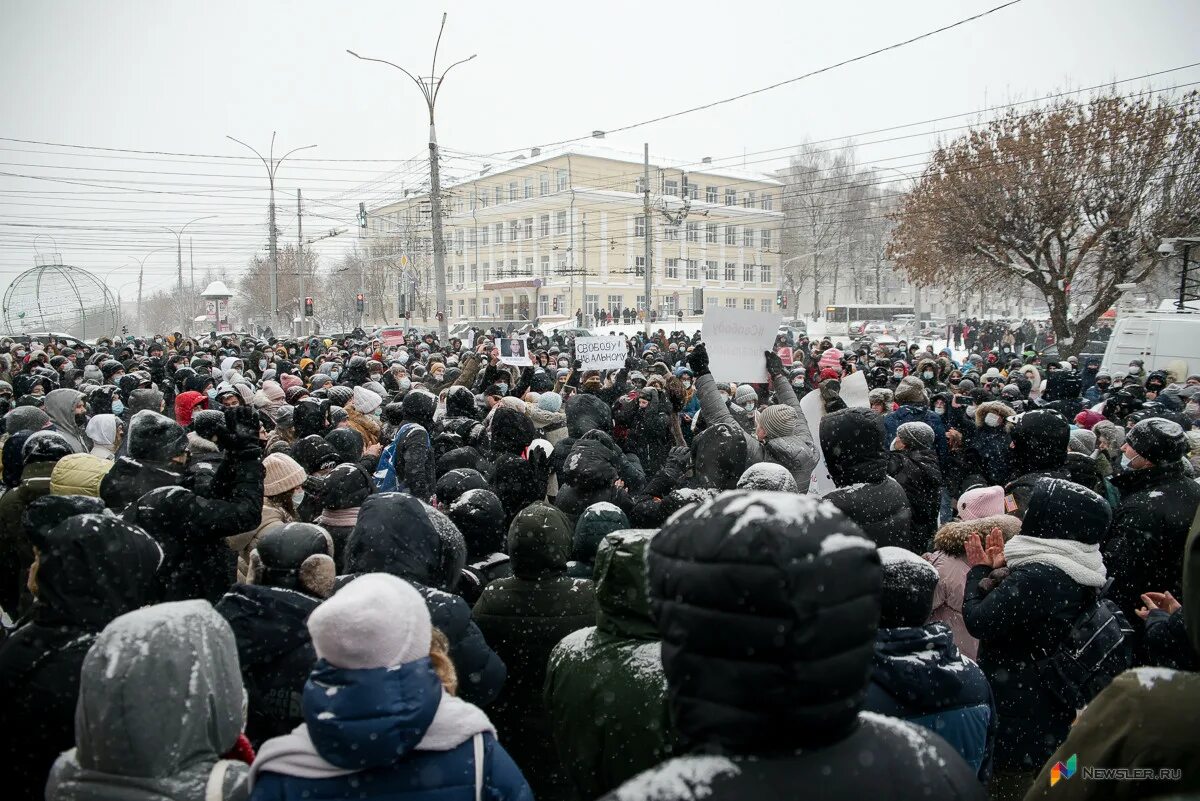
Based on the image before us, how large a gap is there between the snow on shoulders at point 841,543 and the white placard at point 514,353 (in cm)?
1045

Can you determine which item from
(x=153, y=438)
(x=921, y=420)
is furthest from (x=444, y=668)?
(x=921, y=420)

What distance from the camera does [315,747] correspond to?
5.82 feet

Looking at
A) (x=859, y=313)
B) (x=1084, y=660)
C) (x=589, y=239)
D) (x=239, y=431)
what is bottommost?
(x=1084, y=660)

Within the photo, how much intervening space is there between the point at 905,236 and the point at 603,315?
88.7 ft

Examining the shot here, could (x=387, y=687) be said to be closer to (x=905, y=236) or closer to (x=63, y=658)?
(x=63, y=658)

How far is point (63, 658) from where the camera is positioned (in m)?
2.51

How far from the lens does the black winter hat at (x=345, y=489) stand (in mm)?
4539

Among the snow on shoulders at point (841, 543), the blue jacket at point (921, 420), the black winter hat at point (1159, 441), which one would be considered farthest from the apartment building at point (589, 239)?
the snow on shoulders at point (841, 543)

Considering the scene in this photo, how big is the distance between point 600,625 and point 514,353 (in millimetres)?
9779

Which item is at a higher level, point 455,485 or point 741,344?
point 741,344

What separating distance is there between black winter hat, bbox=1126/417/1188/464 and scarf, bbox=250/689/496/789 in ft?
12.9

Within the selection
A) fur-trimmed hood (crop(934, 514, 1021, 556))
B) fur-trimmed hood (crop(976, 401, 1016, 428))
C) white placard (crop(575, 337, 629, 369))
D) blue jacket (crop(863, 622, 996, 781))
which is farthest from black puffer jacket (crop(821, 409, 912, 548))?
white placard (crop(575, 337, 629, 369))

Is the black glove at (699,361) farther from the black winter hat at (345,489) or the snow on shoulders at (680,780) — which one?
the snow on shoulders at (680,780)

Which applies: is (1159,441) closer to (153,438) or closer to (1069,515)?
(1069,515)
